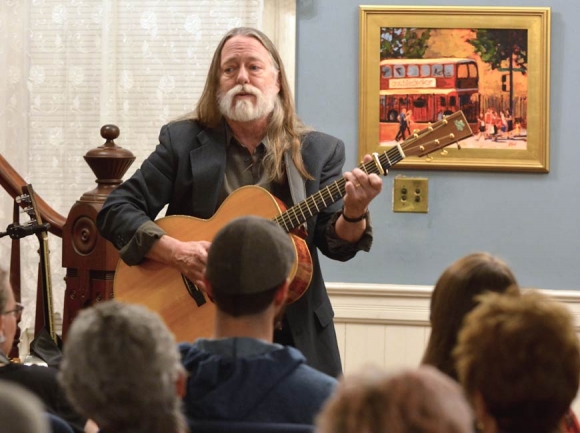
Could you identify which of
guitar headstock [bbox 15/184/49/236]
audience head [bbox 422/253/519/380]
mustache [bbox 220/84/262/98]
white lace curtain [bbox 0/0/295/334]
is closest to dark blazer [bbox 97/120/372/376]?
mustache [bbox 220/84/262/98]

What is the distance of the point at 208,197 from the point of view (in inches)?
118

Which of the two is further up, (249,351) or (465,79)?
(465,79)

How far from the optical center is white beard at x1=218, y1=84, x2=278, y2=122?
118 inches

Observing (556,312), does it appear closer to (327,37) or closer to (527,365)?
(527,365)

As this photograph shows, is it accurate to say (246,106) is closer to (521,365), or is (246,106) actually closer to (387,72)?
(387,72)

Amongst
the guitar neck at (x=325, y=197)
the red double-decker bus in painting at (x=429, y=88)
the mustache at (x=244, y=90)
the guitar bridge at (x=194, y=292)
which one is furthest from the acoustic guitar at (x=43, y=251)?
the red double-decker bus in painting at (x=429, y=88)

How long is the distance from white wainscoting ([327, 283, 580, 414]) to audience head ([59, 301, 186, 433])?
2583 millimetres

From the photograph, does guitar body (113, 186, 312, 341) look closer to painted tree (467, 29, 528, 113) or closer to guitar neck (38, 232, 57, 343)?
guitar neck (38, 232, 57, 343)

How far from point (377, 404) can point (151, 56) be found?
3.30 meters

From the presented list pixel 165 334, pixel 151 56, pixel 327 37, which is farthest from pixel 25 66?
pixel 165 334

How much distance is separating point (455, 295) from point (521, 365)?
53 centimetres

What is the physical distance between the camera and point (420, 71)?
402 cm

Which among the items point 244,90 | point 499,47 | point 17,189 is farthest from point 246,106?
point 499,47

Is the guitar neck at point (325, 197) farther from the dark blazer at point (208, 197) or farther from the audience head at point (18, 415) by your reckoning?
the audience head at point (18, 415)
